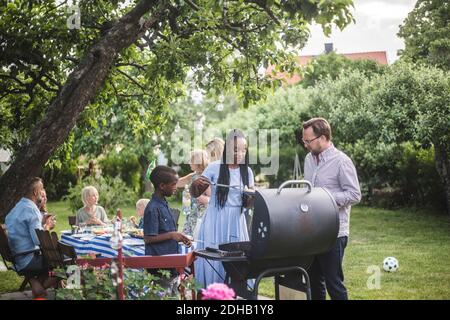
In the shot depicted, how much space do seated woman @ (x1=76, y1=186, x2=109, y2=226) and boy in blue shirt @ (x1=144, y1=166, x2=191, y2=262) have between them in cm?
277

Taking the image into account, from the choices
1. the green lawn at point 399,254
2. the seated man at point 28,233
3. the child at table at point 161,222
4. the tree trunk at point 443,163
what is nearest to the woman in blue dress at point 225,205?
the child at table at point 161,222

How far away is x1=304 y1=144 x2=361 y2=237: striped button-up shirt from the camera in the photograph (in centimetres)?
462

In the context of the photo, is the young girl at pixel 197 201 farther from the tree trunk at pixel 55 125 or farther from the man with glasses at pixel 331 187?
the man with glasses at pixel 331 187

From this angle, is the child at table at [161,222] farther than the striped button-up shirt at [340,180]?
Yes

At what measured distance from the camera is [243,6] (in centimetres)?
718

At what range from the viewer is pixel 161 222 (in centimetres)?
490

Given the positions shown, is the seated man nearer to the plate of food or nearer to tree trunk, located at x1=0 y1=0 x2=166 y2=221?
tree trunk, located at x1=0 y1=0 x2=166 y2=221

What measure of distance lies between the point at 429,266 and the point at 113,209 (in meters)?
11.7

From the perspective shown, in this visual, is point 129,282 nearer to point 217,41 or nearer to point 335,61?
point 217,41

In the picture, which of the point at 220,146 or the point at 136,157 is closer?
the point at 220,146

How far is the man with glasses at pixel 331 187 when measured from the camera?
4.61 meters

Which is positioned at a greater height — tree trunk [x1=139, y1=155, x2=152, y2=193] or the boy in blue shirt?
tree trunk [x1=139, y1=155, x2=152, y2=193]

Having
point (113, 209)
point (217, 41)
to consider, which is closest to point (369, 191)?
point (113, 209)

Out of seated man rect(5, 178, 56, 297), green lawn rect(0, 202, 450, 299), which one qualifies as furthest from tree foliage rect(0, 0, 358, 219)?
green lawn rect(0, 202, 450, 299)
